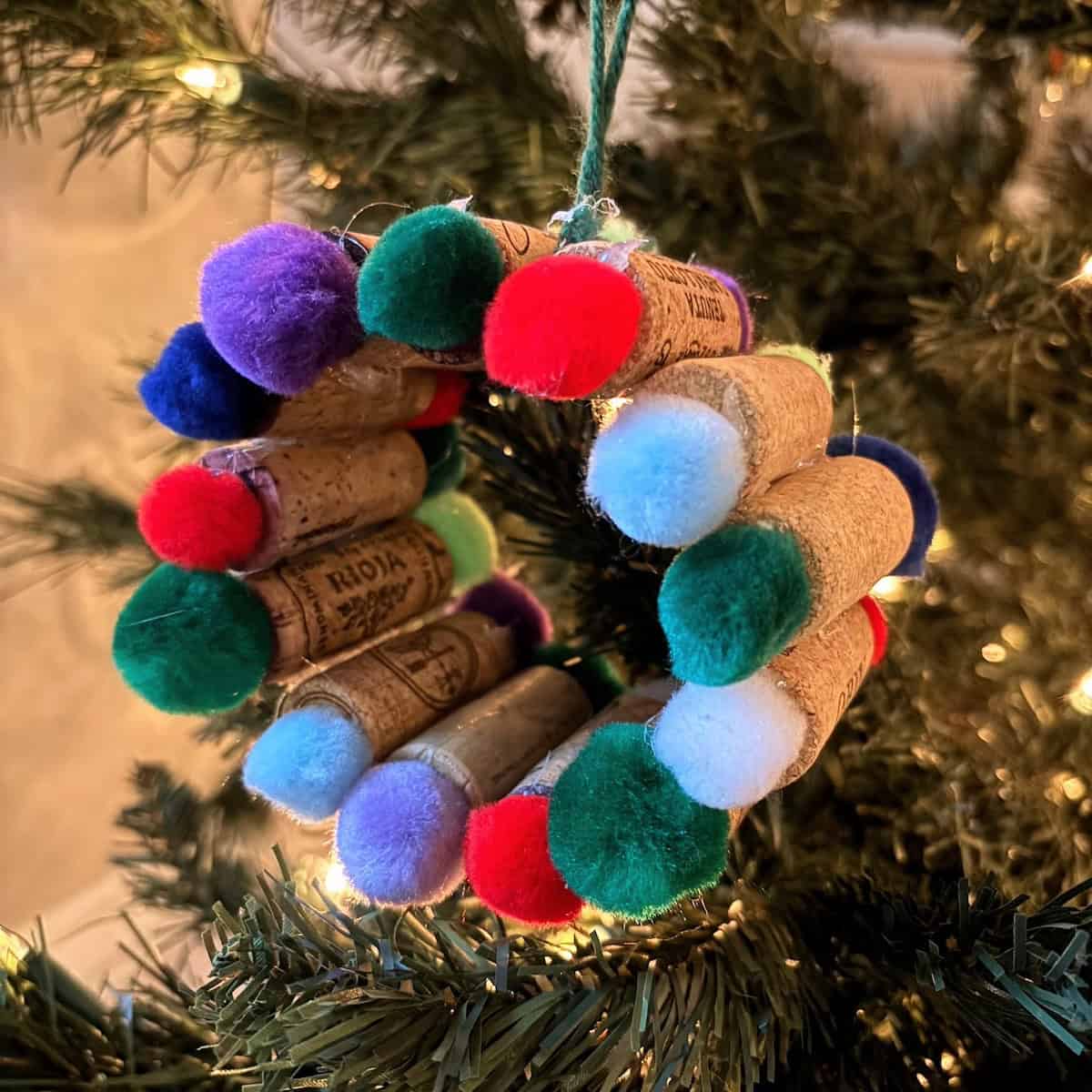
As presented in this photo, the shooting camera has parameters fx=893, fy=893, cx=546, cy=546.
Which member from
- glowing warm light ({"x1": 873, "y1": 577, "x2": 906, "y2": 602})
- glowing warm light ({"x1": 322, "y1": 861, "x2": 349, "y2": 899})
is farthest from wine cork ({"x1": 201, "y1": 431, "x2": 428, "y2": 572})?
glowing warm light ({"x1": 873, "y1": 577, "x2": 906, "y2": 602})

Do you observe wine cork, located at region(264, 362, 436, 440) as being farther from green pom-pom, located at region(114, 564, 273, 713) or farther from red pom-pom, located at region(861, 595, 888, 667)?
red pom-pom, located at region(861, 595, 888, 667)

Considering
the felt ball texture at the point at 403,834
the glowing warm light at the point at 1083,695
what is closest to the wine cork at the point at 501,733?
the felt ball texture at the point at 403,834

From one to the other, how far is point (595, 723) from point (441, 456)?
133 mm

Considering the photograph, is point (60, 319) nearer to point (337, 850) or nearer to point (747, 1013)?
point (337, 850)

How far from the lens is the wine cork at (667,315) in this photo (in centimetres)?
24

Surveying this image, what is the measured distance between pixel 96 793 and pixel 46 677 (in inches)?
5.3

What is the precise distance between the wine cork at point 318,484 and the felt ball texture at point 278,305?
0.19 feet

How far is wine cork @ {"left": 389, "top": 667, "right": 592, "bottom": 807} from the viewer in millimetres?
297

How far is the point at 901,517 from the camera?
0.29 m

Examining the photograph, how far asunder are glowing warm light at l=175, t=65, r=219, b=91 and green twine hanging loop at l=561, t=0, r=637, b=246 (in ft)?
0.74

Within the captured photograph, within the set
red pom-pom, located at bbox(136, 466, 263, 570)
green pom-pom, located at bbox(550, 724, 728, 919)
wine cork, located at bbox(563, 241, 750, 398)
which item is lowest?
green pom-pom, located at bbox(550, 724, 728, 919)

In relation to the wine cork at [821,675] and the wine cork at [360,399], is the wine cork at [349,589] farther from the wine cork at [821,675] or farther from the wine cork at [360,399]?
the wine cork at [821,675]

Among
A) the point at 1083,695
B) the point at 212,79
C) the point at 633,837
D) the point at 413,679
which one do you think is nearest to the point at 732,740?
the point at 633,837

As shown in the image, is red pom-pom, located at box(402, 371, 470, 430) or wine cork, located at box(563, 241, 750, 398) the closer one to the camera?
wine cork, located at box(563, 241, 750, 398)
